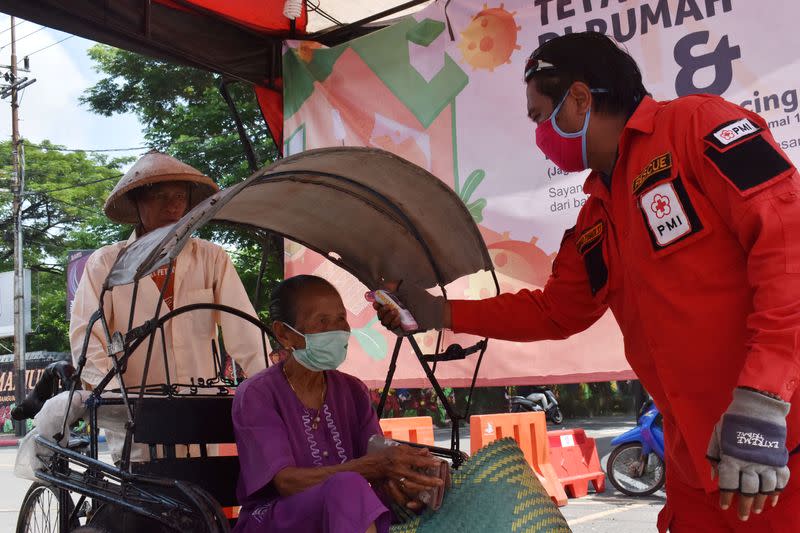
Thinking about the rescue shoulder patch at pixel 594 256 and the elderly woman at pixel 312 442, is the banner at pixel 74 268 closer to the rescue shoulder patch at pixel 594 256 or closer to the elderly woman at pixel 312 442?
the elderly woman at pixel 312 442

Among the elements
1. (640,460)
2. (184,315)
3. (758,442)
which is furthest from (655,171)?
(640,460)

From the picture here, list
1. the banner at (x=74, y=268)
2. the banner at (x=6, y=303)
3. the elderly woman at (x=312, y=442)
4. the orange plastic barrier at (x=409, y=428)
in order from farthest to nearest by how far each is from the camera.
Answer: the banner at (x=6, y=303) < the banner at (x=74, y=268) < the orange plastic barrier at (x=409, y=428) < the elderly woman at (x=312, y=442)

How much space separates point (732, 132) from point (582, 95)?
497mm

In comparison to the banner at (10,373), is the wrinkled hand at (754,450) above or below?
→ above

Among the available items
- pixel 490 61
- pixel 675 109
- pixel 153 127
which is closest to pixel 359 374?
pixel 490 61

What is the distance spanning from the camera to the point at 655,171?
2203mm

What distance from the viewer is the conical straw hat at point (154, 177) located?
3793 mm

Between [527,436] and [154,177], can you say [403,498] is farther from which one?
[527,436]

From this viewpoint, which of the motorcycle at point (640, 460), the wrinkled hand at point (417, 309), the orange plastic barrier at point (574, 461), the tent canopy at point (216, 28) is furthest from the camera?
the orange plastic barrier at point (574, 461)

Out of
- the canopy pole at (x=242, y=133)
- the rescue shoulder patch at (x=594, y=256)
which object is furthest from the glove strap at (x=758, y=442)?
the canopy pole at (x=242, y=133)

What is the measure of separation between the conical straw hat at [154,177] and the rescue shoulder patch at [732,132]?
96.5 inches

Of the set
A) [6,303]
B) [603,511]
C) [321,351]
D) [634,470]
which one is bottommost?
[603,511]

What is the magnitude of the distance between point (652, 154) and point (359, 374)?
11.2ft

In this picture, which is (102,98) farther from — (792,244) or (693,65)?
(792,244)
